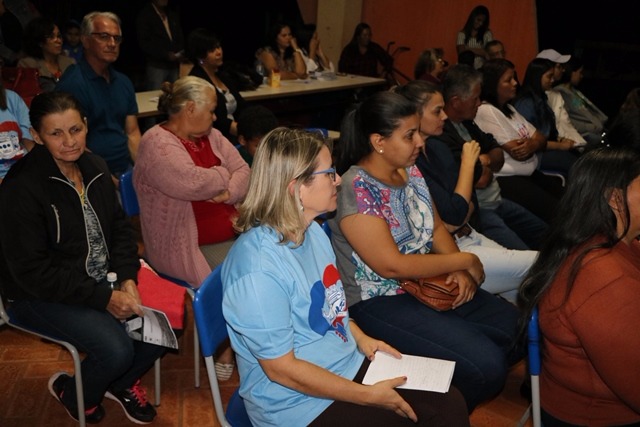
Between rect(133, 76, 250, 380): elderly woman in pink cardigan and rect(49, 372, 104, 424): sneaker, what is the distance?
543 millimetres

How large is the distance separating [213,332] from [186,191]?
88cm

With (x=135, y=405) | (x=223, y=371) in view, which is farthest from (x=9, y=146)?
(x=223, y=371)

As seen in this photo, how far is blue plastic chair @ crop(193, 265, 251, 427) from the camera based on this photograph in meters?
1.71

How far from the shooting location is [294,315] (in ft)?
5.29

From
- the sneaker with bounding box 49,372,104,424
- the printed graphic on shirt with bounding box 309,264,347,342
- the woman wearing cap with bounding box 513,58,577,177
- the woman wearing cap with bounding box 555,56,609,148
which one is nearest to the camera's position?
the printed graphic on shirt with bounding box 309,264,347,342

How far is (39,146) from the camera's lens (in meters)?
2.15

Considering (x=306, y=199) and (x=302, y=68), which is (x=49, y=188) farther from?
(x=302, y=68)

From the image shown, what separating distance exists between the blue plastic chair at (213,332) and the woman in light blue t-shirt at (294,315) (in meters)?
0.09

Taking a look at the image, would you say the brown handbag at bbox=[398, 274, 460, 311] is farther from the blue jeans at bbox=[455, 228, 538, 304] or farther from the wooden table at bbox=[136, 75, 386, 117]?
the wooden table at bbox=[136, 75, 386, 117]

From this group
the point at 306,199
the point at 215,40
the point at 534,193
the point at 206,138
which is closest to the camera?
the point at 306,199

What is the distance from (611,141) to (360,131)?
5.35ft

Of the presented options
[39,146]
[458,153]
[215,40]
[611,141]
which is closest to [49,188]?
[39,146]

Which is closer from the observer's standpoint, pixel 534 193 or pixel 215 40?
pixel 534 193

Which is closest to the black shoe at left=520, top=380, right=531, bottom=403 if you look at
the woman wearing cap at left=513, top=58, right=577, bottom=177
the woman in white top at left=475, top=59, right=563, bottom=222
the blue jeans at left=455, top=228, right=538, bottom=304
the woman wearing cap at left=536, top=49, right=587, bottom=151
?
the blue jeans at left=455, top=228, right=538, bottom=304
